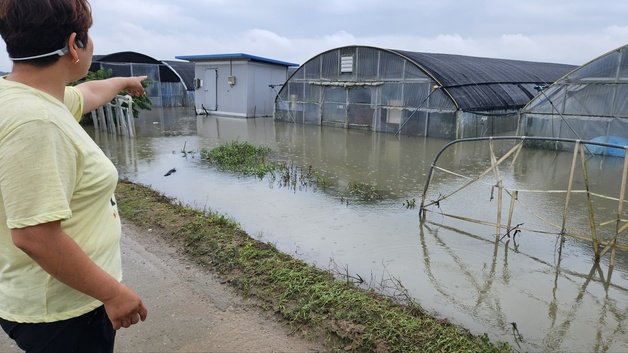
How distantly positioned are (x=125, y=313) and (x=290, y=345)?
1962 mm

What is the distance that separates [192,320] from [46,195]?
2458 mm

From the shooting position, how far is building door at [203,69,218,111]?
2519 centimetres

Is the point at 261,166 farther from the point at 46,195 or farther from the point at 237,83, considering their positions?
the point at 237,83

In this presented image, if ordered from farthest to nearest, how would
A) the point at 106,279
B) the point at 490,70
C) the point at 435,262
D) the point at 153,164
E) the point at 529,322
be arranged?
the point at 490,70
the point at 153,164
the point at 435,262
the point at 529,322
the point at 106,279

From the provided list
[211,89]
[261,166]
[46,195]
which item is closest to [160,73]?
[211,89]

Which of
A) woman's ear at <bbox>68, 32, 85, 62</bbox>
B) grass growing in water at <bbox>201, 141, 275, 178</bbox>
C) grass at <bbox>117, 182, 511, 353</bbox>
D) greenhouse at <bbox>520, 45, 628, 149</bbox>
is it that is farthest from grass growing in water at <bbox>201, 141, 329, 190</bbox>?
greenhouse at <bbox>520, 45, 628, 149</bbox>

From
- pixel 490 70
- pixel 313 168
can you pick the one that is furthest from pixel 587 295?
pixel 490 70

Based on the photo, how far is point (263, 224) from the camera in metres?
6.35

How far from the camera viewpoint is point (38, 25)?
1.28 metres

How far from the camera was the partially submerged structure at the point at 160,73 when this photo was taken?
27016 mm

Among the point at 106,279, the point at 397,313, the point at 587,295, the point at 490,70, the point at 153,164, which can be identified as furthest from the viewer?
the point at 490,70

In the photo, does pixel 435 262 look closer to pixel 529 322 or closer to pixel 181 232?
pixel 529 322

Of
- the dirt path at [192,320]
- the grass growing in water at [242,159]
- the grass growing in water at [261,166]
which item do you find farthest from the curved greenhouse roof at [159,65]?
the dirt path at [192,320]

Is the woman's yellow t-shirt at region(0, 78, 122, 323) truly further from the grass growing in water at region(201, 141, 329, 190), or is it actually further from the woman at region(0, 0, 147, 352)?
the grass growing in water at region(201, 141, 329, 190)
